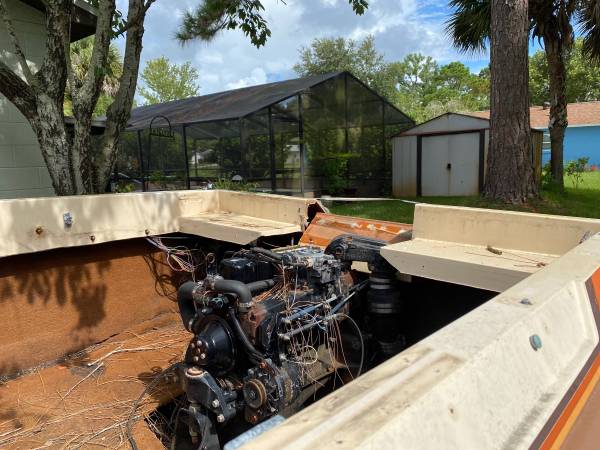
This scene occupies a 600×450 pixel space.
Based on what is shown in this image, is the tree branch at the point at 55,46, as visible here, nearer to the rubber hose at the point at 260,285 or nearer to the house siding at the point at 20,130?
the house siding at the point at 20,130

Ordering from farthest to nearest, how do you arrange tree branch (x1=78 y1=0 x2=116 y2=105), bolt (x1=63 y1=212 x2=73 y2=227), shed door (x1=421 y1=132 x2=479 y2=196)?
shed door (x1=421 y1=132 x2=479 y2=196) < tree branch (x1=78 y1=0 x2=116 y2=105) < bolt (x1=63 y1=212 x2=73 y2=227)

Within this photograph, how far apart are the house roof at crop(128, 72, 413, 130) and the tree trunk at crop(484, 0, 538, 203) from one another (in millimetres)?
5278

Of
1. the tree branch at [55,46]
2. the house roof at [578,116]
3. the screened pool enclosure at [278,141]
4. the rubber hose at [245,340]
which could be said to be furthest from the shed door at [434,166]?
the house roof at [578,116]

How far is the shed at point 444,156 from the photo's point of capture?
496 inches

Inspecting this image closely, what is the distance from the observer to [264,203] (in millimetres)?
4273

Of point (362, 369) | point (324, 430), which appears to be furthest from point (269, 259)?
point (324, 430)

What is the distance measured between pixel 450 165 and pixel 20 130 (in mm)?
10168

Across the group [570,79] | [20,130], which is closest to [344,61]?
[570,79]

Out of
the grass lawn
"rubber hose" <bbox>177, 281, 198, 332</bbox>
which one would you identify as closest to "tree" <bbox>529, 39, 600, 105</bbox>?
the grass lawn

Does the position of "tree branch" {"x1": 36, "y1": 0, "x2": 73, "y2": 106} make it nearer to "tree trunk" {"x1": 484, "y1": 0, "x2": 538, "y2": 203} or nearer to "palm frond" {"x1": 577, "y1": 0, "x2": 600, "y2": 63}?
"tree trunk" {"x1": 484, "y1": 0, "x2": 538, "y2": 203}

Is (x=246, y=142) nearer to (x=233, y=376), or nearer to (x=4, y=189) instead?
(x=4, y=189)

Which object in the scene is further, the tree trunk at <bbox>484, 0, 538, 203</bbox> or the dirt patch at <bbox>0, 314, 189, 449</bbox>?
the tree trunk at <bbox>484, 0, 538, 203</bbox>

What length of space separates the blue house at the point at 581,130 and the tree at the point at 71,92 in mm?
25136

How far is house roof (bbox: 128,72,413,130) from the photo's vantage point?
37.2ft
